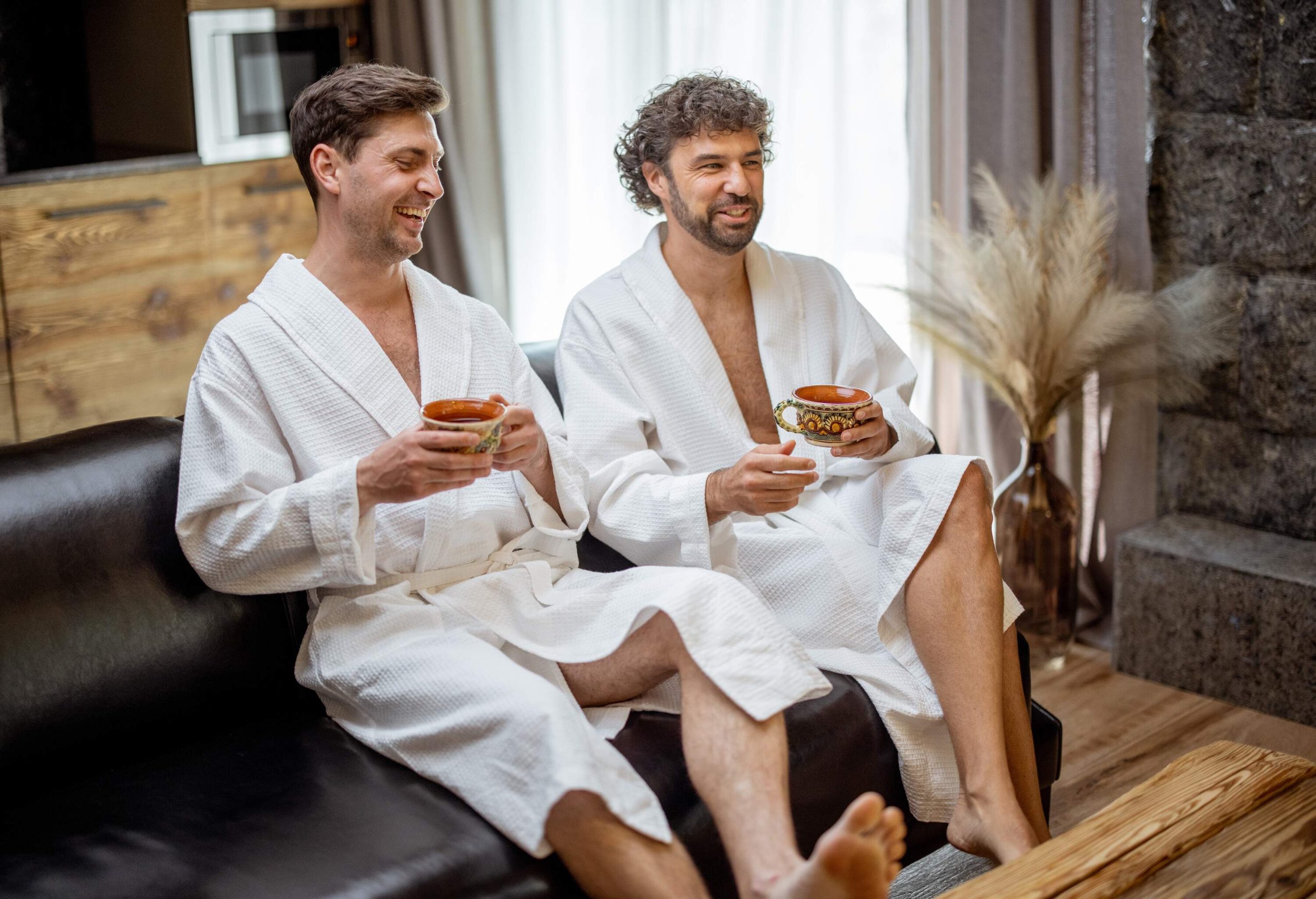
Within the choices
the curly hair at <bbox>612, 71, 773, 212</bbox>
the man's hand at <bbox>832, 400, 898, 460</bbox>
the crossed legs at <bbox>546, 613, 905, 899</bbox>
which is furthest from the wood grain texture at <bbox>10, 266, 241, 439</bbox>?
the crossed legs at <bbox>546, 613, 905, 899</bbox>

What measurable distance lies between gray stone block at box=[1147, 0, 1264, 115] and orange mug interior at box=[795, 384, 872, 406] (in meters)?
1.22

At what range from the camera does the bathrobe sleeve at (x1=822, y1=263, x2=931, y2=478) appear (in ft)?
7.64

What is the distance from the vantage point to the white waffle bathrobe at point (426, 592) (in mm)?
1714

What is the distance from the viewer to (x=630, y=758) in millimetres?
1848

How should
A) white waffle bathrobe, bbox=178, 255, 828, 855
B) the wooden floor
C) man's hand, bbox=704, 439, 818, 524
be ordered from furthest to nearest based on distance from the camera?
the wooden floor < man's hand, bbox=704, 439, 818, 524 < white waffle bathrobe, bbox=178, 255, 828, 855

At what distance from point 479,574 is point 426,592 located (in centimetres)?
10

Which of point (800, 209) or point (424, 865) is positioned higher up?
point (800, 209)

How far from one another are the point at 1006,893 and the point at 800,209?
2418mm

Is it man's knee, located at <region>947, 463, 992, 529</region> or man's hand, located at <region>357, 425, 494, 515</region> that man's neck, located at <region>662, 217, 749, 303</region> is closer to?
man's knee, located at <region>947, 463, 992, 529</region>

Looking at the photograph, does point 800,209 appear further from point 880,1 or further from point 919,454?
point 919,454

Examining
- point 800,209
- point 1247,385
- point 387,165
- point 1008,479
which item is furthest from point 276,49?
point 1247,385

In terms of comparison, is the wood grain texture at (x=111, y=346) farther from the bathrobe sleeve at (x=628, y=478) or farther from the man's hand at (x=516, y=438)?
the man's hand at (x=516, y=438)

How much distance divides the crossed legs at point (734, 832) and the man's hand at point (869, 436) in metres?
0.43

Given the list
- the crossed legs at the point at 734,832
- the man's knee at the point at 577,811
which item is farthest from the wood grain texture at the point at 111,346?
the man's knee at the point at 577,811
